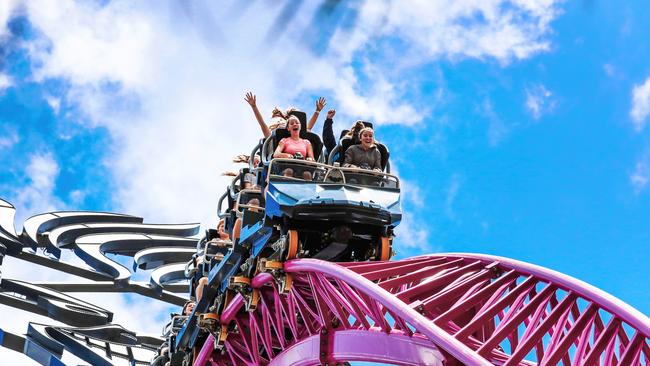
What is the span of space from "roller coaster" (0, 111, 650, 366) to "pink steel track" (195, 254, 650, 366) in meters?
0.01

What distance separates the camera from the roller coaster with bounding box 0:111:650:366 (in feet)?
26.1

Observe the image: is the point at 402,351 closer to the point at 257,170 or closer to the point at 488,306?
the point at 488,306

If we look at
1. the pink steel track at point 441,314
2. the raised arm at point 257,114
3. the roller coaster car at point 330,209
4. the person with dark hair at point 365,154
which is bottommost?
the pink steel track at point 441,314

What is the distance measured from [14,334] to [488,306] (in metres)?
10.9

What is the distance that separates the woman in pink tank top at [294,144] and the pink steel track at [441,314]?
1.49m

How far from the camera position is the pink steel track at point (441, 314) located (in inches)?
305

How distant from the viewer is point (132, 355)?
17609 millimetres

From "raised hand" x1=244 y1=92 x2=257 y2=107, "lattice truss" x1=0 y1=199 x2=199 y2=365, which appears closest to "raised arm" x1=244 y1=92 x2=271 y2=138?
"raised hand" x1=244 y1=92 x2=257 y2=107

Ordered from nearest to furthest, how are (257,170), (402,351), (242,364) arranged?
(402,351) < (257,170) < (242,364)

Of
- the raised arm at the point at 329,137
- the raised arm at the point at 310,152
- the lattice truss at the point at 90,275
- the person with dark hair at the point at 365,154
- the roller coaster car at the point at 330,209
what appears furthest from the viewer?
the lattice truss at the point at 90,275

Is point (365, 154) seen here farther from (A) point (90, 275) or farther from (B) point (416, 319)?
(A) point (90, 275)

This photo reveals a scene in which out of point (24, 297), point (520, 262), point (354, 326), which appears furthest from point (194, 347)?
point (24, 297)

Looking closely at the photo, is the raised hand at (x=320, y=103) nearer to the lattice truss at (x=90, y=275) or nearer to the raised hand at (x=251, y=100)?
the raised hand at (x=251, y=100)

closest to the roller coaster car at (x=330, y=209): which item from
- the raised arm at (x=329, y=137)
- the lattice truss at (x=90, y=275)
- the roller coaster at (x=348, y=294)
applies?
the roller coaster at (x=348, y=294)
